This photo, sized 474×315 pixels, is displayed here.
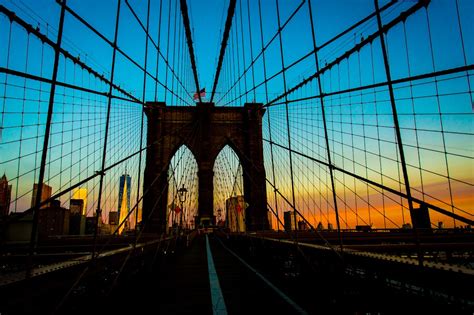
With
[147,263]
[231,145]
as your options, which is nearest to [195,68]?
[231,145]

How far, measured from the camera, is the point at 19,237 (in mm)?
8445

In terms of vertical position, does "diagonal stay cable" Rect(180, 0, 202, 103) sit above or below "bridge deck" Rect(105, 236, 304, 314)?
→ above

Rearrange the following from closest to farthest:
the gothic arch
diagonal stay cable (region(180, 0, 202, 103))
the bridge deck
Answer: the bridge deck
diagonal stay cable (region(180, 0, 202, 103))
the gothic arch

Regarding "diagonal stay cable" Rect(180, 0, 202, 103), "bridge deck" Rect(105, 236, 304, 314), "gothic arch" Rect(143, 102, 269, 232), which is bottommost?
"bridge deck" Rect(105, 236, 304, 314)

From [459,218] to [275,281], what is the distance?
248 centimetres

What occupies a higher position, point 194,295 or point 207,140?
point 207,140

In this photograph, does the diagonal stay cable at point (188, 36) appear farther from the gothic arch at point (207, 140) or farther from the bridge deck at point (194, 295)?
the bridge deck at point (194, 295)

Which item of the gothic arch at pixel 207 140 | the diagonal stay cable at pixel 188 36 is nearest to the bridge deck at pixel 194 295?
the diagonal stay cable at pixel 188 36

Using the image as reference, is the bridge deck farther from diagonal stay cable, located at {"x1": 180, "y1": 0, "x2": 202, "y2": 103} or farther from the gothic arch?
the gothic arch

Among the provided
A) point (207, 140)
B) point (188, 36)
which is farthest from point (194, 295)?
point (207, 140)

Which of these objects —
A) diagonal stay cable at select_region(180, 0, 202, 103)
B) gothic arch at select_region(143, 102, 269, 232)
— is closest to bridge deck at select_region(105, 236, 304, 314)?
diagonal stay cable at select_region(180, 0, 202, 103)

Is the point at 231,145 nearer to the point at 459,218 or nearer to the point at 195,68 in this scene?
the point at 195,68

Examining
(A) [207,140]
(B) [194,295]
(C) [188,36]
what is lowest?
(B) [194,295]

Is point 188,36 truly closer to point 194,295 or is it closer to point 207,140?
point 207,140
